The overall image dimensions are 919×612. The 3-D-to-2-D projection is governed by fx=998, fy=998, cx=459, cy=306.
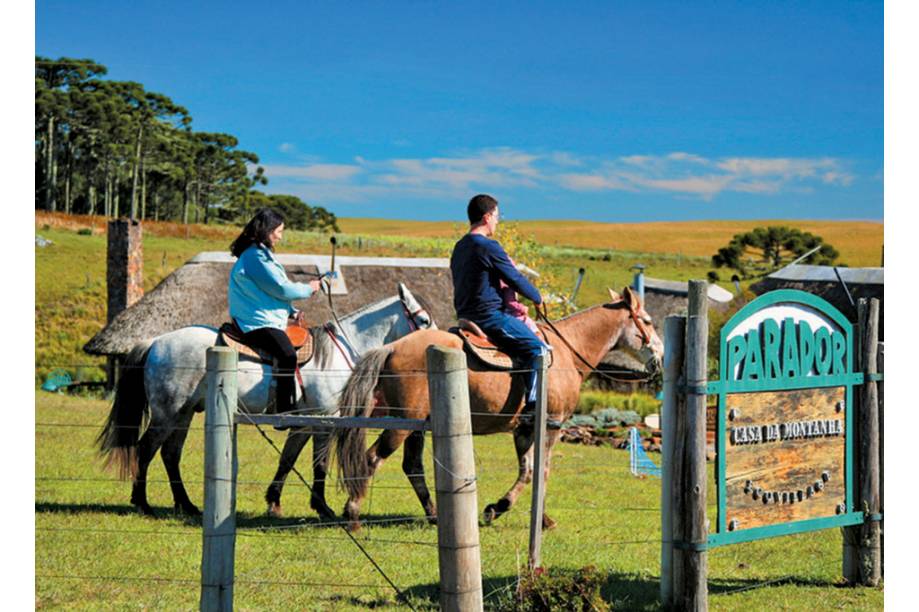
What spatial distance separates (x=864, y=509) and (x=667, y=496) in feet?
6.76

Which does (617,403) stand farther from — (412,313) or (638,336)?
(412,313)

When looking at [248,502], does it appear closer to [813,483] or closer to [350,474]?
[350,474]

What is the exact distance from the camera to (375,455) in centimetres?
833

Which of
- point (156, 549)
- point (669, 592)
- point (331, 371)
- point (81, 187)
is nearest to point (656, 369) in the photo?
point (331, 371)

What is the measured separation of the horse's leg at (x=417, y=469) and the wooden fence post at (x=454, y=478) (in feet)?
12.3

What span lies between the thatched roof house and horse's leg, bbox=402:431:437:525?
16.0m

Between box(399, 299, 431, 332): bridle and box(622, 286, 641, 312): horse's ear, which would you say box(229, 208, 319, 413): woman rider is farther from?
box(622, 286, 641, 312): horse's ear

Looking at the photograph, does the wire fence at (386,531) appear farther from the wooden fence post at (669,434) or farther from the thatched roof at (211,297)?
the thatched roof at (211,297)

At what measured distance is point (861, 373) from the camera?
7074mm

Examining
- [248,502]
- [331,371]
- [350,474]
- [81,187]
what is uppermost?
[81,187]

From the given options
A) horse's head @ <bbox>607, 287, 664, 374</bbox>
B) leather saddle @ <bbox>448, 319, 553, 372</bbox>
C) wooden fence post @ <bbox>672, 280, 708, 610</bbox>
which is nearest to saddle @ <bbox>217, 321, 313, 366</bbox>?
leather saddle @ <bbox>448, 319, 553, 372</bbox>

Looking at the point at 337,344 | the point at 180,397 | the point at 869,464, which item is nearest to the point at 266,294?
the point at 337,344

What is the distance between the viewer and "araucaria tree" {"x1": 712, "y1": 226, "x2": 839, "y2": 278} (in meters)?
74.7

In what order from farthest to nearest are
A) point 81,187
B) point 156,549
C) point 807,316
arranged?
point 81,187 < point 156,549 < point 807,316
